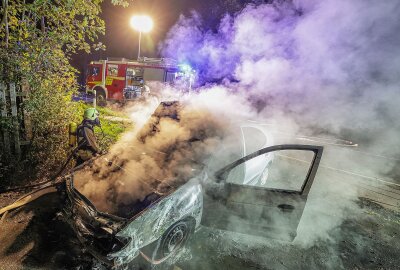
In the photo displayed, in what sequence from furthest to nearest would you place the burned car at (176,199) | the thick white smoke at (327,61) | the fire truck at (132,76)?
the fire truck at (132,76) → the thick white smoke at (327,61) → the burned car at (176,199)

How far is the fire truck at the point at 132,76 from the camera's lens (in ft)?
51.2

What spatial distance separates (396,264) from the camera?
12.1ft

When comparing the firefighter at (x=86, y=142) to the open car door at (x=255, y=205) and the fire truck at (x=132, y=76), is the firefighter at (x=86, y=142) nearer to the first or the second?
the open car door at (x=255, y=205)

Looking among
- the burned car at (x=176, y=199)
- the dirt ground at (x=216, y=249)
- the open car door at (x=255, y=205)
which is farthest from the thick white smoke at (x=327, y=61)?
the burned car at (x=176, y=199)

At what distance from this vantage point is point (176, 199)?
117 inches

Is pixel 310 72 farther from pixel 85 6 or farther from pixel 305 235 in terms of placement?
pixel 85 6

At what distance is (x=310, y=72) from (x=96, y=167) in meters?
7.62

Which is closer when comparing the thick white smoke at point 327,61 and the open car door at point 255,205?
the open car door at point 255,205

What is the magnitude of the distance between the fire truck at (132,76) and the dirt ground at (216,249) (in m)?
12.1

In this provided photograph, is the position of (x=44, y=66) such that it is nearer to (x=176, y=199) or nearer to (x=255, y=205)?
(x=176, y=199)

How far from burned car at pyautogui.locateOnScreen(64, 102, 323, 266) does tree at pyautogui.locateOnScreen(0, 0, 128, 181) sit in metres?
2.32

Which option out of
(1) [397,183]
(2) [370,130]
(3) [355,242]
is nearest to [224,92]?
(3) [355,242]

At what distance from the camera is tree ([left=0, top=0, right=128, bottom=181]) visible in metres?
4.97

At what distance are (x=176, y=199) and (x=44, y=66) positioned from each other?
4.55m
